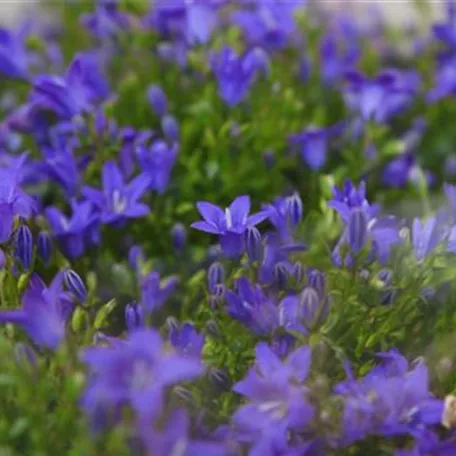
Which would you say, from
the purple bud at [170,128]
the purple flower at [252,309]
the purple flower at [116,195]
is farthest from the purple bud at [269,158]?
the purple flower at [252,309]

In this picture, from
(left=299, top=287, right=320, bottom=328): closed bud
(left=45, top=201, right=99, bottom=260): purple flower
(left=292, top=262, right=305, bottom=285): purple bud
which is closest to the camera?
(left=299, top=287, right=320, bottom=328): closed bud

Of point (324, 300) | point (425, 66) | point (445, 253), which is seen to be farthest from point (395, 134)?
point (324, 300)

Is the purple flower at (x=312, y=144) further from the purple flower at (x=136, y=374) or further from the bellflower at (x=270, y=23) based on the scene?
the purple flower at (x=136, y=374)

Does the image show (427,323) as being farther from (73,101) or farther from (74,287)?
(73,101)

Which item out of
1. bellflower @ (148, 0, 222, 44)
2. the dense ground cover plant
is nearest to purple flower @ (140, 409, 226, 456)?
the dense ground cover plant

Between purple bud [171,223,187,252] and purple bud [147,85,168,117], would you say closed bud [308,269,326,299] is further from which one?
purple bud [147,85,168,117]

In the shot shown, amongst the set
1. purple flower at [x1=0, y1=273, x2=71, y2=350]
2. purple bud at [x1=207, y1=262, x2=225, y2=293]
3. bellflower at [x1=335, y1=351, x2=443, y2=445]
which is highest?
purple flower at [x1=0, y1=273, x2=71, y2=350]
